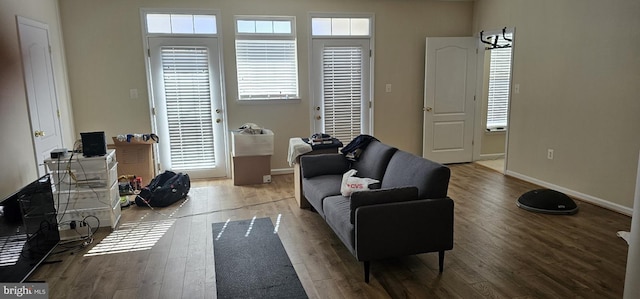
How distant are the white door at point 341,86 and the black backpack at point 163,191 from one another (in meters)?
2.18

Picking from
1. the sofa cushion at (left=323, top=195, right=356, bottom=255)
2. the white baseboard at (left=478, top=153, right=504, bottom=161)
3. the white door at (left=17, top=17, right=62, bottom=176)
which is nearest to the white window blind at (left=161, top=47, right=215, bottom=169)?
the white door at (left=17, top=17, right=62, bottom=176)

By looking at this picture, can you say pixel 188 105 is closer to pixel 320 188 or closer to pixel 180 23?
pixel 180 23

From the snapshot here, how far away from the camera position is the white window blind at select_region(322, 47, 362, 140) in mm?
5867

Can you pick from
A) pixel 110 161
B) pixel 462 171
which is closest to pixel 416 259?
pixel 110 161

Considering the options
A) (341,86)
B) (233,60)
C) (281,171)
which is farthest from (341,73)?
(281,171)

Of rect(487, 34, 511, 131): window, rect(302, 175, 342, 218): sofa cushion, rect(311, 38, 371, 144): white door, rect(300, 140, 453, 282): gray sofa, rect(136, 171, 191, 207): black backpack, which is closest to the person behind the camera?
rect(300, 140, 453, 282): gray sofa

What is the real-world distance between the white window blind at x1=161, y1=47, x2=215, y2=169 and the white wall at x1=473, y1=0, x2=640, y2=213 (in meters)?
4.27

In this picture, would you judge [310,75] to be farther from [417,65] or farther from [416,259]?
[416,259]

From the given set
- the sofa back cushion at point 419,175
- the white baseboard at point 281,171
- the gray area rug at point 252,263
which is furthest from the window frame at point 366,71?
the sofa back cushion at point 419,175

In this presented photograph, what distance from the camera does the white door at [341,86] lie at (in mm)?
5828

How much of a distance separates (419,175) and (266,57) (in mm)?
3488

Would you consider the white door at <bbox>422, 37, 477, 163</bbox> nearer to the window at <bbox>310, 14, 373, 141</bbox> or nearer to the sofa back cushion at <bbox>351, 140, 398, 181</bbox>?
the window at <bbox>310, 14, 373, 141</bbox>

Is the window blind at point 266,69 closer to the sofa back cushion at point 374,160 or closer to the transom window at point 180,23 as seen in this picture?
the transom window at point 180,23

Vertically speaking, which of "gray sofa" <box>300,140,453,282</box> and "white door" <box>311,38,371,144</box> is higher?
"white door" <box>311,38,371,144</box>
